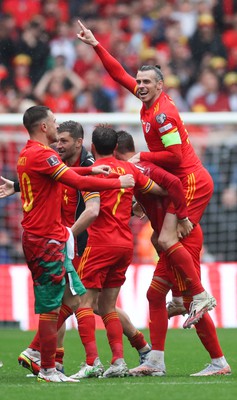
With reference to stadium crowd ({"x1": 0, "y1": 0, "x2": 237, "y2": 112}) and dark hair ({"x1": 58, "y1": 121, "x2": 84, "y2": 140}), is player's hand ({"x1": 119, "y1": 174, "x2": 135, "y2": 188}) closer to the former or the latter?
dark hair ({"x1": 58, "y1": 121, "x2": 84, "y2": 140})

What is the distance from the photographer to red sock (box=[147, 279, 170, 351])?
9516 mm

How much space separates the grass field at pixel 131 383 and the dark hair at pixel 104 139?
1.84 metres

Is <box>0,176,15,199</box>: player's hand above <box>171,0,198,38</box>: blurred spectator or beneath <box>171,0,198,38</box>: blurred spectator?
beneath

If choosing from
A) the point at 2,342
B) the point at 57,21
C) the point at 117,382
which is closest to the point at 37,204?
the point at 117,382

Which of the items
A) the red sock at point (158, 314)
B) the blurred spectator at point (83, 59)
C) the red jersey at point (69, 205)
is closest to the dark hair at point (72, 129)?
the red jersey at point (69, 205)

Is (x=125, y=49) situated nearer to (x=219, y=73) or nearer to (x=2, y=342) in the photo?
(x=219, y=73)

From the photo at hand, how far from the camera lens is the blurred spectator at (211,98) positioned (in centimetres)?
1775

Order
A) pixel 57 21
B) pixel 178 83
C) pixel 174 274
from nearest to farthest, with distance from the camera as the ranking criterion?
1. pixel 174 274
2. pixel 178 83
3. pixel 57 21

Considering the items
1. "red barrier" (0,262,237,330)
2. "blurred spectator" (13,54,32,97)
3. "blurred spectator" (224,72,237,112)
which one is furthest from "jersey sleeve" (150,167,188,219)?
"blurred spectator" (13,54,32,97)

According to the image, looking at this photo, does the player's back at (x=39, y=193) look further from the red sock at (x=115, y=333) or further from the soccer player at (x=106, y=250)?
the red sock at (x=115, y=333)

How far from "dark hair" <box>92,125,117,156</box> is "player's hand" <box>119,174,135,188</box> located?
2.18 feet

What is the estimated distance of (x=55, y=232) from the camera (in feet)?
28.7

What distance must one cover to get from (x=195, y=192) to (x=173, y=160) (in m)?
0.38

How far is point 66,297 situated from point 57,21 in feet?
36.3
